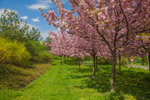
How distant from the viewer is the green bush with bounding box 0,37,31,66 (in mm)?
14134

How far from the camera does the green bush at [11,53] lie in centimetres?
1413

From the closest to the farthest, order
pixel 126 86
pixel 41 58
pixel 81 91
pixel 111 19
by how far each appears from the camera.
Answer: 1. pixel 111 19
2. pixel 81 91
3. pixel 126 86
4. pixel 41 58

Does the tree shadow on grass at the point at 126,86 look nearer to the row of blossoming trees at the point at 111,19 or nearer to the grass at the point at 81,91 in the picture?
the grass at the point at 81,91

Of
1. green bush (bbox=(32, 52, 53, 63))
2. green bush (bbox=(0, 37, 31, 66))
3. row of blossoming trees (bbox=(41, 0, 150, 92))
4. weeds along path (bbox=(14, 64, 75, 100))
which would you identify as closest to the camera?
row of blossoming trees (bbox=(41, 0, 150, 92))

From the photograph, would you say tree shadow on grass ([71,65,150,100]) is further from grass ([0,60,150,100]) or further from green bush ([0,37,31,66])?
green bush ([0,37,31,66])

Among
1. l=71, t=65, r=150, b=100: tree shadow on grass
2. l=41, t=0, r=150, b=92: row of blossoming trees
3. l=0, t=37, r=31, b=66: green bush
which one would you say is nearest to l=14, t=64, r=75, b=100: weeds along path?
l=71, t=65, r=150, b=100: tree shadow on grass

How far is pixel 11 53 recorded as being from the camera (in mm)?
16391

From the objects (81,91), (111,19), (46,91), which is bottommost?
(46,91)

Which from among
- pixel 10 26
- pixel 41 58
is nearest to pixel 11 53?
pixel 10 26

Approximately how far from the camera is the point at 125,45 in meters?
8.25

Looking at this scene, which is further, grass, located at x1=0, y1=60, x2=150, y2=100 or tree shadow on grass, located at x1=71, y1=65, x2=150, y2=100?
tree shadow on grass, located at x1=71, y1=65, x2=150, y2=100

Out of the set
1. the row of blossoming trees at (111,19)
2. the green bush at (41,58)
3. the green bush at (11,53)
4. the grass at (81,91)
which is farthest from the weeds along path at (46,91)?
the green bush at (41,58)

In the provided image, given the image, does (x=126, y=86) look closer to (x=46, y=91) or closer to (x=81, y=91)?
(x=81, y=91)

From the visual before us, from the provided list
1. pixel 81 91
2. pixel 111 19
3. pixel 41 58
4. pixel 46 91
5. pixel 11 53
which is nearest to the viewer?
pixel 111 19
